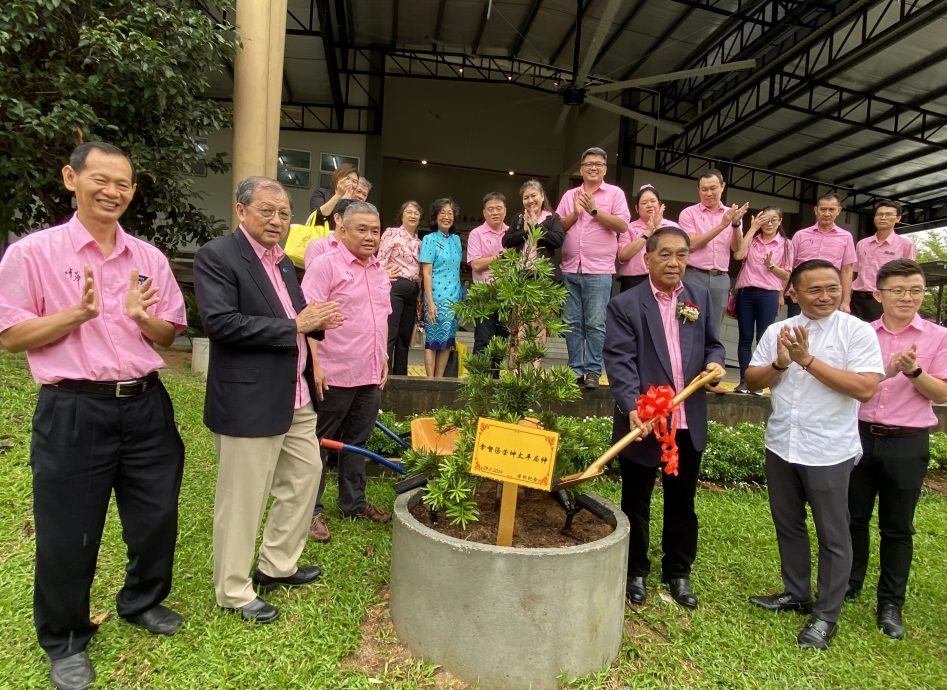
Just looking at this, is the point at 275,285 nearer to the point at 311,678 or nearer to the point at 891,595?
the point at 311,678

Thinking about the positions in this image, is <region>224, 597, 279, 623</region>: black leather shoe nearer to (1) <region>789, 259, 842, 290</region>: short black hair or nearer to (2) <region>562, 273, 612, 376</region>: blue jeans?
(1) <region>789, 259, 842, 290</region>: short black hair

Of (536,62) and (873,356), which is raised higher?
(536,62)

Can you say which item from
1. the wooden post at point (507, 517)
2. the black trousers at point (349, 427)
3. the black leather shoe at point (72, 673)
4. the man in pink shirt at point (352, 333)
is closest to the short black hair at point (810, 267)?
the wooden post at point (507, 517)

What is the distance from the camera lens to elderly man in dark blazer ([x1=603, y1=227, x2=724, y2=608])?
2863mm

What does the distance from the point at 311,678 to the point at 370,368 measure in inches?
62.4

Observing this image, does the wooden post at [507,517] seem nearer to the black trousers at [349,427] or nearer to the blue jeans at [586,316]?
the black trousers at [349,427]

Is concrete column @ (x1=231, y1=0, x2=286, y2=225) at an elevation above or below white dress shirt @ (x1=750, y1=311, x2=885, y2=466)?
above

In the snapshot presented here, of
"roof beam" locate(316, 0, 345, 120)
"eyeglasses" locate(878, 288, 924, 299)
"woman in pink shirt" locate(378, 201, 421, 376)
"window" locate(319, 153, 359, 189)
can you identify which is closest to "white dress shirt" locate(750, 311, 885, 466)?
"eyeglasses" locate(878, 288, 924, 299)

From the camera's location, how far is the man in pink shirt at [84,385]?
2078mm

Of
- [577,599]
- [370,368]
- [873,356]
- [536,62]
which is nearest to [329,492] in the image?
[370,368]

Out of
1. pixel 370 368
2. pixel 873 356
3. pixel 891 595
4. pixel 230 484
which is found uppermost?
pixel 873 356

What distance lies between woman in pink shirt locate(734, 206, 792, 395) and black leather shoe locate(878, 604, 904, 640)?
2.76 m

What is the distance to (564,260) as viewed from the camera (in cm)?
496

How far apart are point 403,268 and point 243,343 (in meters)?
2.65
